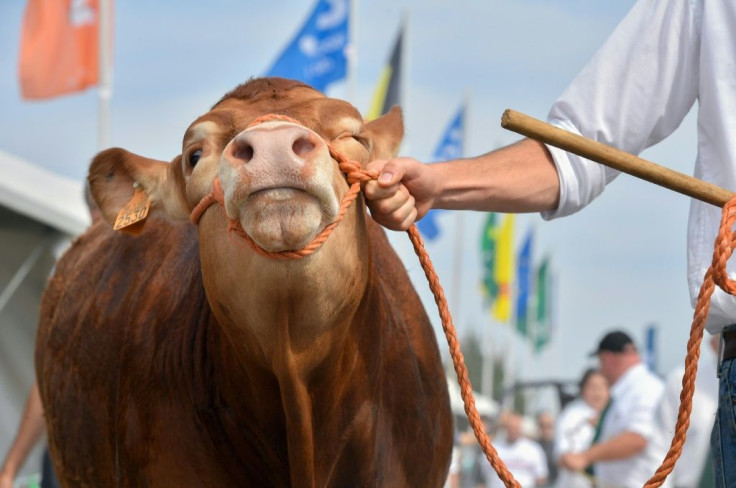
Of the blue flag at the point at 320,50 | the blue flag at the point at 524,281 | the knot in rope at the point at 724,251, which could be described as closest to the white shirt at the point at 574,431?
the blue flag at the point at 320,50

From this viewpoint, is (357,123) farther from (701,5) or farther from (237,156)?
(701,5)

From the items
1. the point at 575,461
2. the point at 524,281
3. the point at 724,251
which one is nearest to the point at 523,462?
the point at 575,461

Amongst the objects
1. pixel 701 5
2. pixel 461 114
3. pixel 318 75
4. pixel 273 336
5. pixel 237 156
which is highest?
pixel 461 114

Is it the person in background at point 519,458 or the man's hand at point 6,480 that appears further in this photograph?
the person in background at point 519,458

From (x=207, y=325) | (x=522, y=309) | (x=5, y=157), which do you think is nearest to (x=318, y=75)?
(x=5, y=157)

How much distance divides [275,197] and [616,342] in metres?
7.03

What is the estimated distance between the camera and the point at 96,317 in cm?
441

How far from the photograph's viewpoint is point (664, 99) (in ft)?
10.2

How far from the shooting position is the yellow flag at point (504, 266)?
2967 centimetres

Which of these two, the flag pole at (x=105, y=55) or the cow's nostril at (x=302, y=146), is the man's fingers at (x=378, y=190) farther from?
the flag pole at (x=105, y=55)

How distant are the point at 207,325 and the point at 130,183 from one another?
0.52 m

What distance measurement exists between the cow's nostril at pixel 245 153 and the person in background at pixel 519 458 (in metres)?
11.2

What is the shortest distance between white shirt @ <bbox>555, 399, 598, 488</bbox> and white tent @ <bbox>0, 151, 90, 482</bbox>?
4636 millimetres

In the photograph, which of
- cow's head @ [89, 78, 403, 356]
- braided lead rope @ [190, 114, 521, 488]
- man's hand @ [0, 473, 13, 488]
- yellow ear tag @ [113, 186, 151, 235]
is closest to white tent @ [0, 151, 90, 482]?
man's hand @ [0, 473, 13, 488]
